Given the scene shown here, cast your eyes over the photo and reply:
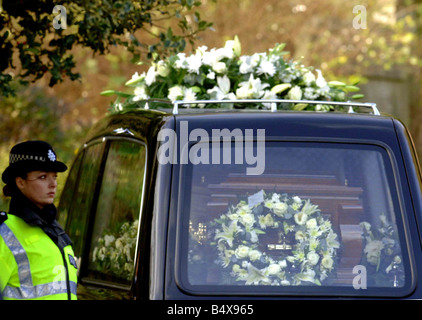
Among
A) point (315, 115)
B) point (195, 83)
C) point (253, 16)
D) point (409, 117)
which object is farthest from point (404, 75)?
point (315, 115)

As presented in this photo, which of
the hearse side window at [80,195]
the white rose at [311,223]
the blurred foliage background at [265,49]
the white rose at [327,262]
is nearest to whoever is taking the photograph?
the white rose at [327,262]

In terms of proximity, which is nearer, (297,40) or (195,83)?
(195,83)

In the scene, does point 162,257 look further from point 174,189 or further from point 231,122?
point 231,122

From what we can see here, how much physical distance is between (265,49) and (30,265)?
34.1ft

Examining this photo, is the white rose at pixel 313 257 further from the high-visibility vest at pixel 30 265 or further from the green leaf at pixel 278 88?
the green leaf at pixel 278 88

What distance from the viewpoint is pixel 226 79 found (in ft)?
19.8

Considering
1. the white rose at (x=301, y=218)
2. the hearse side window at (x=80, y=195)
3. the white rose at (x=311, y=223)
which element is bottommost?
the white rose at (x=311, y=223)

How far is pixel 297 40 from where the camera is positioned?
51.4ft

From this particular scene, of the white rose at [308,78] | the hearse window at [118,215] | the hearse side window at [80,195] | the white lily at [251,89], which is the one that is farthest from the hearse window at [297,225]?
the white rose at [308,78]

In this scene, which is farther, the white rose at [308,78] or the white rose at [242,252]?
the white rose at [308,78]

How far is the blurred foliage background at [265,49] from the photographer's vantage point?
12.9m

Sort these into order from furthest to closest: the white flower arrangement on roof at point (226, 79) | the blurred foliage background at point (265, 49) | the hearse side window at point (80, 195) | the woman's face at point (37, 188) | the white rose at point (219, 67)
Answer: the blurred foliage background at point (265, 49) → the white rose at point (219, 67) → the white flower arrangement on roof at point (226, 79) → the hearse side window at point (80, 195) → the woman's face at point (37, 188)
